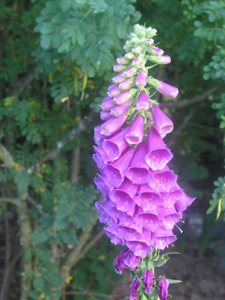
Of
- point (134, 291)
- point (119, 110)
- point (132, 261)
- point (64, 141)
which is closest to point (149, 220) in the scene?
point (132, 261)

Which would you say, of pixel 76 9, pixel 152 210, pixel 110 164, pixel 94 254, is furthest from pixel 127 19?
pixel 94 254

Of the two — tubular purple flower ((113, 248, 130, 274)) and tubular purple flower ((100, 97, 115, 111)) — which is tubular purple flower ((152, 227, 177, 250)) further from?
tubular purple flower ((100, 97, 115, 111))

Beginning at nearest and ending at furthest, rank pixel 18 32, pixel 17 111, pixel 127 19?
pixel 127 19 → pixel 17 111 → pixel 18 32

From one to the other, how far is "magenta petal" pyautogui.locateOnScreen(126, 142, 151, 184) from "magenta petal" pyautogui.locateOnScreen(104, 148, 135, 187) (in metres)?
0.02

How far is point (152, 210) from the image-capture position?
183 cm

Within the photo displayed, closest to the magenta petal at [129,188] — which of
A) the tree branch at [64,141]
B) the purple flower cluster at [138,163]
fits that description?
the purple flower cluster at [138,163]

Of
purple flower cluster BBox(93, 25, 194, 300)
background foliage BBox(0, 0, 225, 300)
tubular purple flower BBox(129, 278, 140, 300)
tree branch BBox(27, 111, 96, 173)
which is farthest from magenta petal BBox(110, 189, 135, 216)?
tree branch BBox(27, 111, 96, 173)

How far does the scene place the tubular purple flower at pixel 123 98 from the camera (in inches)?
72.2

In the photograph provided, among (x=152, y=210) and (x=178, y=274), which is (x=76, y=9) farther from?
(x=178, y=274)

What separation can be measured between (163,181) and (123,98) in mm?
375

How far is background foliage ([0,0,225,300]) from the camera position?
2639 mm

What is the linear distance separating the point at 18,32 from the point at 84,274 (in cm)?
234

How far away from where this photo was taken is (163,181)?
72.9 inches

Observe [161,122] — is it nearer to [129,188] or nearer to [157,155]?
[157,155]
